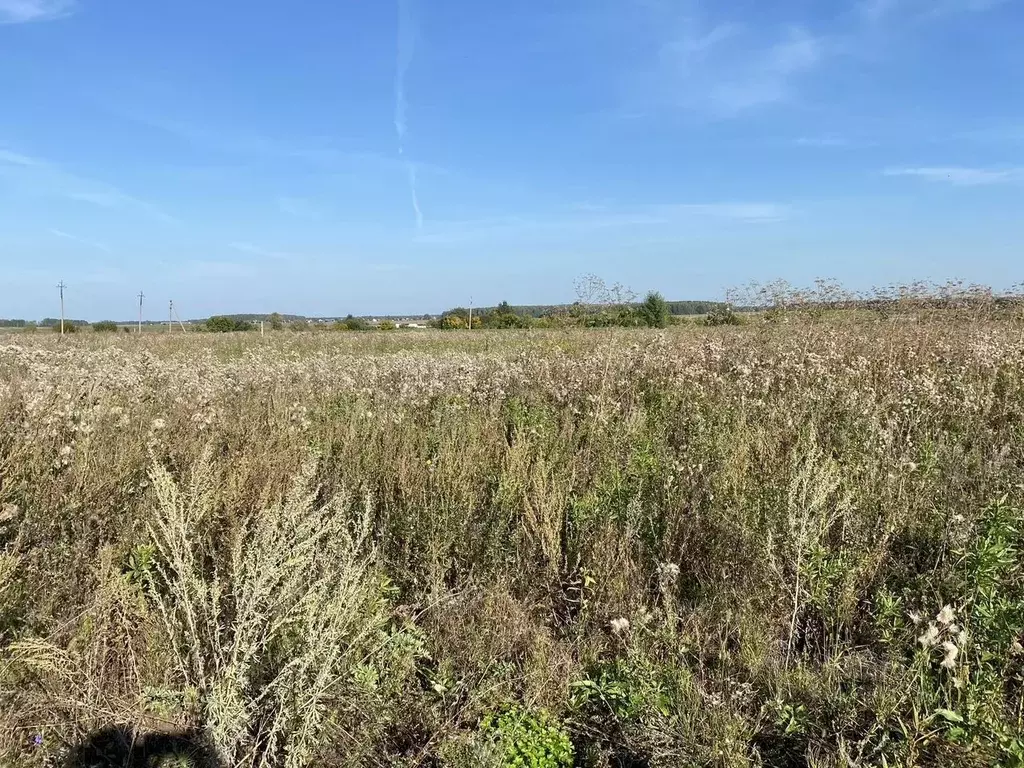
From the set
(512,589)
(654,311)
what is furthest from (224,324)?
(512,589)

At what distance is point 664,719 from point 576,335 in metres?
7.17

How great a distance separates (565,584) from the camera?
3270mm

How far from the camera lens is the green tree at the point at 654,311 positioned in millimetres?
10031

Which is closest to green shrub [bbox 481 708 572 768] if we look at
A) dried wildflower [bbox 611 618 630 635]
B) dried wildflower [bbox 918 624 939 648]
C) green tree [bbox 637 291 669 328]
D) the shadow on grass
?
dried wildflower [bbox 611 618 630 635]

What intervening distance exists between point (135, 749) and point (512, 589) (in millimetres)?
1723

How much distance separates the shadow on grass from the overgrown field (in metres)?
0.04

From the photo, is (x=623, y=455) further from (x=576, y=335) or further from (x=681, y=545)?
(x=576, y=335)

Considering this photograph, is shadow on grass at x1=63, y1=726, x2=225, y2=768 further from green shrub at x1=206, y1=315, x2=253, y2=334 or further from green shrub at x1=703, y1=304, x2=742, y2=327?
green shrub at x1=206, y1=315, x2=253, y2=334

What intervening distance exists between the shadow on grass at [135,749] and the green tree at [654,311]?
861 centimetres

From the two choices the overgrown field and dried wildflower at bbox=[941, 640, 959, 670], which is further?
the overgrown field

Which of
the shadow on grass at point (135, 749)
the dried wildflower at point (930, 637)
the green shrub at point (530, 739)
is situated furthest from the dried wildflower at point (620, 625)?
the shadow on grass at point (135, 749)

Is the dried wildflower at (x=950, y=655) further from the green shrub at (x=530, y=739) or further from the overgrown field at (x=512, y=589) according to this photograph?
the green shrub at (x=530, y=739)

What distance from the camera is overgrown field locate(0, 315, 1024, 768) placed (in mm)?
2170

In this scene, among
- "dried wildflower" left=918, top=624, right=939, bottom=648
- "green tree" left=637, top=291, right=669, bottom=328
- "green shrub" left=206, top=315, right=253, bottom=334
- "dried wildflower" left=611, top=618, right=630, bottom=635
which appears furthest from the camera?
"green shrub" left=206, top=315, right=253, bottom=334
